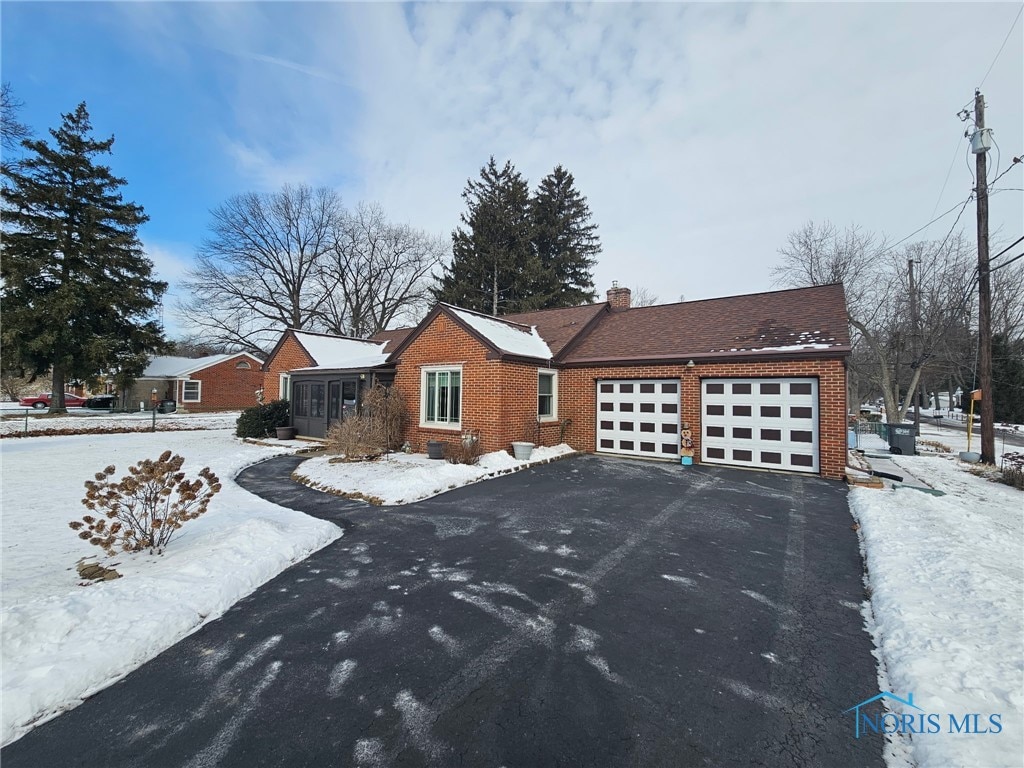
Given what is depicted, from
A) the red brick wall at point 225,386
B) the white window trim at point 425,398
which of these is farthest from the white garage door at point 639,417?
the red brick wall at point 225,386

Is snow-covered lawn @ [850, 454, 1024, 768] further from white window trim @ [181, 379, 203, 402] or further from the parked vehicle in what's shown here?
the parked vehicle

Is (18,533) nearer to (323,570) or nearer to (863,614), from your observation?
(323,570)

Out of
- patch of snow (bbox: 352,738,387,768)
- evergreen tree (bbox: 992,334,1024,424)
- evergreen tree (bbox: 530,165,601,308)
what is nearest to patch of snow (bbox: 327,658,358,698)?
patch of snow (bbox: 352,738,387,768)

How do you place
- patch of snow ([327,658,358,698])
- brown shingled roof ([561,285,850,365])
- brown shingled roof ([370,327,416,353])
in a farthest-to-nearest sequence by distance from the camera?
1. brown shingled roof ([370,327,416,353])
2. brown shingled roof ([561,285,850,365])
3. patch of snow ([327,658,358,698])

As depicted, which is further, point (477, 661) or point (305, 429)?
point (305, 429)

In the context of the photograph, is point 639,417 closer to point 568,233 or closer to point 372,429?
point 372,429

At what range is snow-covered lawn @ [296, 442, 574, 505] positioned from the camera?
766cm

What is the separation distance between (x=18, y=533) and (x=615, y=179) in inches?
605

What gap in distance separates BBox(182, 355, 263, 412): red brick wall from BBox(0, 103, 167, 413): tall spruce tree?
643 centimetres

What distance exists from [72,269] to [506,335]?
94.2 ft

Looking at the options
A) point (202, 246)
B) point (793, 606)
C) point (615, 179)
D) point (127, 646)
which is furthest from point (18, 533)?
point (202, 246)

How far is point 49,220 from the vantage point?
23.9 m

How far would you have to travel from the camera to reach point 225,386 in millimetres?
33938

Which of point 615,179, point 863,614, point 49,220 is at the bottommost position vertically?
point 863,614
